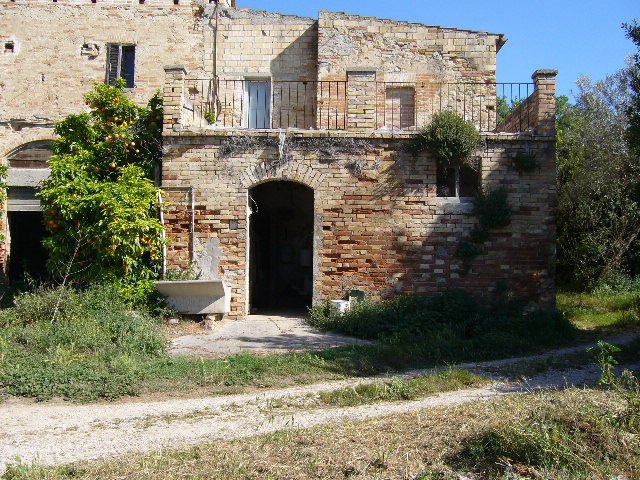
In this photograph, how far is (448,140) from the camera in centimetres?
1108

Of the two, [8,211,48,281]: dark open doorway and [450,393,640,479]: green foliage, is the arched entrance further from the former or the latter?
[450,393,640,479]: green foliage

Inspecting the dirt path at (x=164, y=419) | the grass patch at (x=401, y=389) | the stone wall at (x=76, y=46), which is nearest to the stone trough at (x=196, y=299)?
the dirt path at (x=164, y=419)

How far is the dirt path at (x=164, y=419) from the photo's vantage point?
16.6 ft

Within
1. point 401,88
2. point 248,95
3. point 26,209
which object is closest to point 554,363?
point 401,88

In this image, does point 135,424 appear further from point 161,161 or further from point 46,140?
point 46,140

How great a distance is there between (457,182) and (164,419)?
768cm

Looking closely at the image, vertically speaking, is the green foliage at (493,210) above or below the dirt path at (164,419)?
above

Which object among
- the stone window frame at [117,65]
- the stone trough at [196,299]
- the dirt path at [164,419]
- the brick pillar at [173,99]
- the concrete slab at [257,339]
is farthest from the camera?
the stone window frame at [117,65]

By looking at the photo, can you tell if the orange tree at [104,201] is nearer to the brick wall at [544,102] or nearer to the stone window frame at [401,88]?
the stone window frame at [401,88]

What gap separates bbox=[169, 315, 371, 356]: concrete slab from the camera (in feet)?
29.3

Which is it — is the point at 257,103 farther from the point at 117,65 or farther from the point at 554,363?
the point at 554,363

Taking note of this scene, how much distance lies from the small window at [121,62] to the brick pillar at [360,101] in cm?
688

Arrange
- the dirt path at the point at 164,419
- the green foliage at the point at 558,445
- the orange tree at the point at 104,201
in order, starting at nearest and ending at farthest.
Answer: the green foliage at the point at 558,445 → the dirt path at the point at 164,419 → the orange tree at the point at 104,201

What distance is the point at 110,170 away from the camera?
37.8 ft
